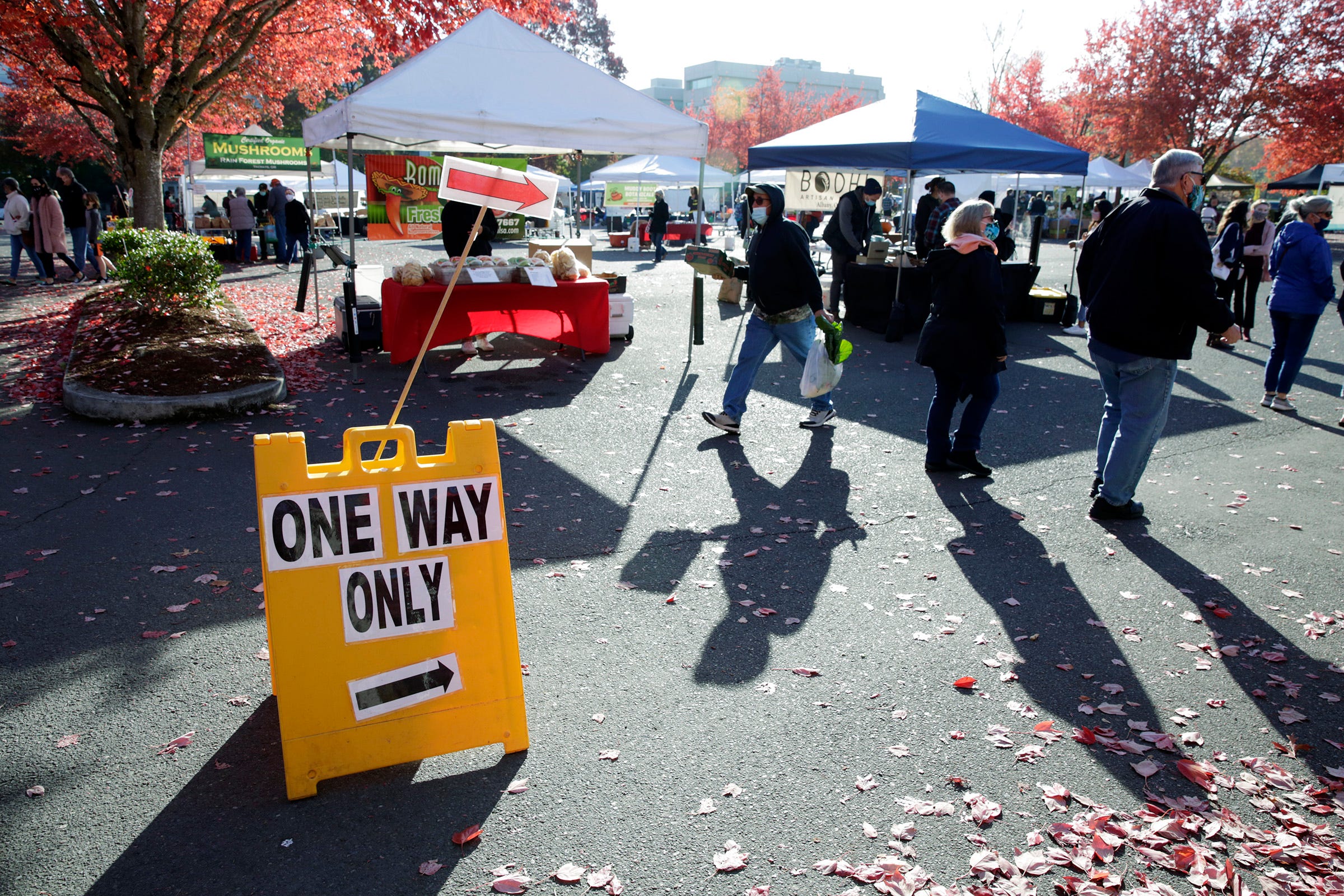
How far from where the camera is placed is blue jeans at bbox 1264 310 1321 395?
7855mm

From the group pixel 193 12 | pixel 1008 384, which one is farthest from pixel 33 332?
pixel 1008 384

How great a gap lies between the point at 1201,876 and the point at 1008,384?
725 cm

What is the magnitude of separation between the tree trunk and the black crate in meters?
5.36

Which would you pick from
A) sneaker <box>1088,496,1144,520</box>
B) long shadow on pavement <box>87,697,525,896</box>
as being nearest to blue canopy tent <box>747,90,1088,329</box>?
sneaker <box>1088,496,1144,520</box>

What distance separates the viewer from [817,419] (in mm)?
7430

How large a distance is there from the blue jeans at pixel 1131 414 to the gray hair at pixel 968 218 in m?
1.14

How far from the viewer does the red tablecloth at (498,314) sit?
8.97m

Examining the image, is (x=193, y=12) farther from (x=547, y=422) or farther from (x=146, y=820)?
(x=146, y=820)

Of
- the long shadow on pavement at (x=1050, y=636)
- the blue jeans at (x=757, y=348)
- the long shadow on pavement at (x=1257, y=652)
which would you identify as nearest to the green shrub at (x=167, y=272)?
the blue jeans at (x=757, y=348)

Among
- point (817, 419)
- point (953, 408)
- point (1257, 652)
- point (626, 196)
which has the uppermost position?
point (626, 196)

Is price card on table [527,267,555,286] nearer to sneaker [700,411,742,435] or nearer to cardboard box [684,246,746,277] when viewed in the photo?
cardboard box [684,246,746,277]

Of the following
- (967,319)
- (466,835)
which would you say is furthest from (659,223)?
(466,835)

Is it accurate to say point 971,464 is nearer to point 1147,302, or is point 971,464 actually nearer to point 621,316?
point 1147,302

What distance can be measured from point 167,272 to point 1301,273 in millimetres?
11290
